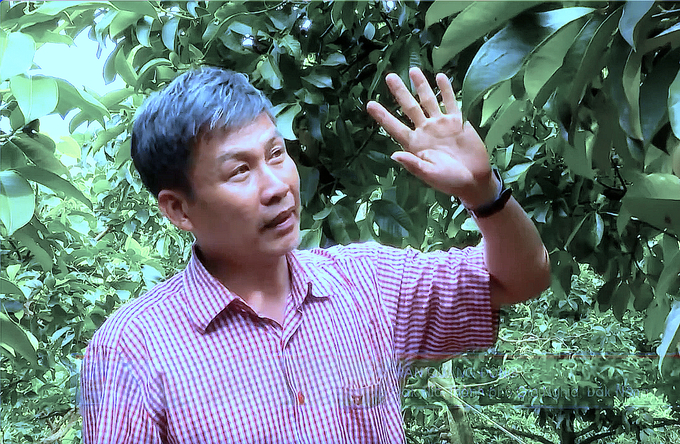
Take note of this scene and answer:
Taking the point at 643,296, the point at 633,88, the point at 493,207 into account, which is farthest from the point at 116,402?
the point at 643,296

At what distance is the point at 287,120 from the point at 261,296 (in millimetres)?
176

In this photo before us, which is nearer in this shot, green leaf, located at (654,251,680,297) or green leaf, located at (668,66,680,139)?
green leaf, located at (668,66,680,139)

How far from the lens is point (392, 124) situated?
0.47 metres

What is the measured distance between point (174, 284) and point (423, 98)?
0.81 ft

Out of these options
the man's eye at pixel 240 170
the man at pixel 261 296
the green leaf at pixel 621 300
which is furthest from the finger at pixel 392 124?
the green leaf at pixel 621 300

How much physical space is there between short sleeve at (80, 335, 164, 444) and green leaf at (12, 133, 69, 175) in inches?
6.8

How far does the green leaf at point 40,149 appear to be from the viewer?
0.53 m

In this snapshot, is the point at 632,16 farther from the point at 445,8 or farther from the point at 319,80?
the point at 319,80

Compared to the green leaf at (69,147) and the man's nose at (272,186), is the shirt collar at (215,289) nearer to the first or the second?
the man's nose at (272,186)

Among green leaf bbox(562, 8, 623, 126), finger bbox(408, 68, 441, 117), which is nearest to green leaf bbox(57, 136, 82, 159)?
finger bbox(408, 68, 441, 117)

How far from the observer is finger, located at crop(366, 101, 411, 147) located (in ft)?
1.51

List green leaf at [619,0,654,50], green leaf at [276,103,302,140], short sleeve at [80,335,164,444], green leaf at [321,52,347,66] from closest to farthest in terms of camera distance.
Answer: green leaf at [619,0,654,50]
short sleeve at [80,335,164,444]
green leaf at [276,103,302,140]
green leaf at [321,52,347,66]

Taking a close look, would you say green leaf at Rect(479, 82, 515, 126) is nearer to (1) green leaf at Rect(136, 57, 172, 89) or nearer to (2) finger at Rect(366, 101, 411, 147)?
(2) finger at Rect(366, 101, 411, 147)

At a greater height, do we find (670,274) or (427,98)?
(427,98)
